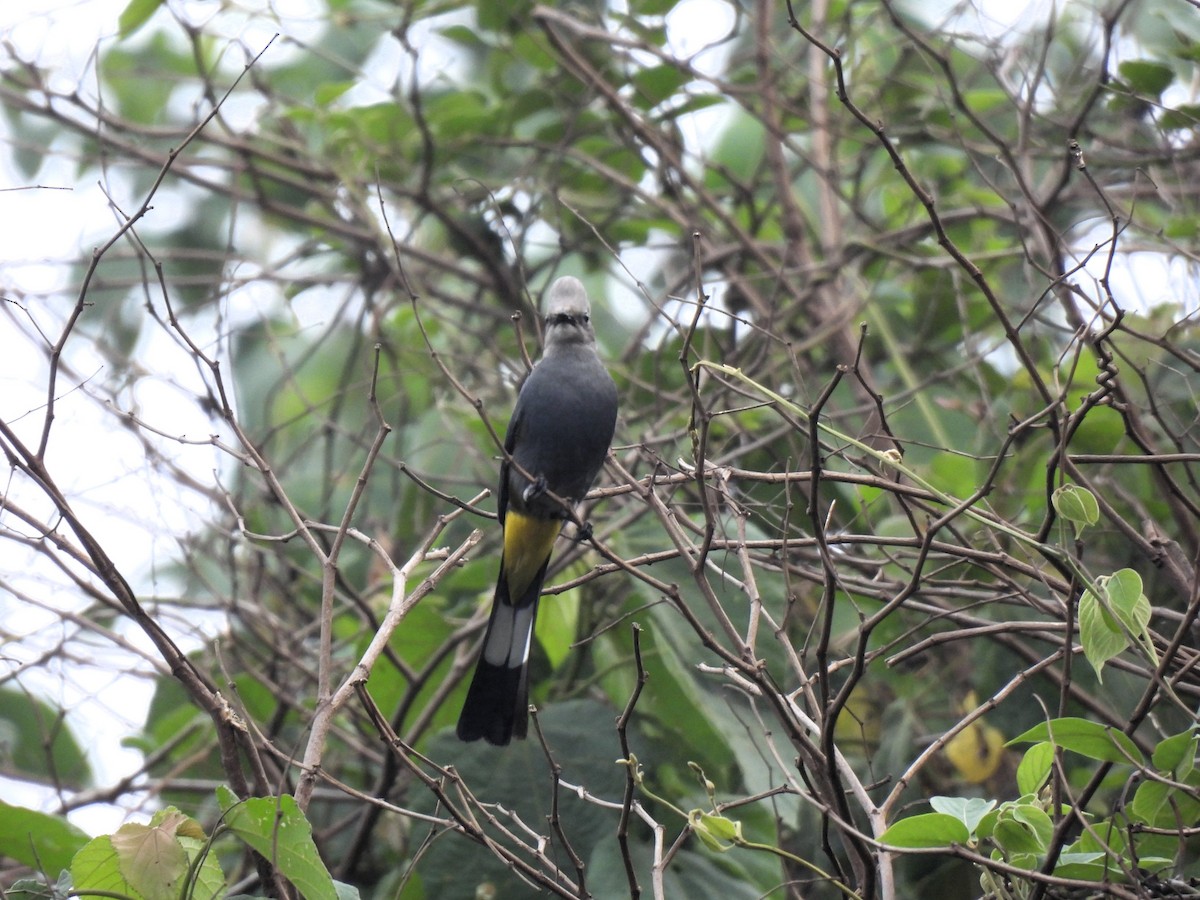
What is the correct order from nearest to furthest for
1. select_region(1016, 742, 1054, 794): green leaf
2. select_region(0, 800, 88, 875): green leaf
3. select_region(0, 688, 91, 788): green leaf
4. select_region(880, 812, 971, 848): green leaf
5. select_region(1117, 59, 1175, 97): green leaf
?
select_region(880, 812, 971, 848): green leaf
select_region(1016, 742, 1054, 794): green leaf
select_region(0, 800, 88, 875): green leaf
select_region(1117, 59, 1175, 97): green leaf
select_region(0, 688, 91, 788): green leaf

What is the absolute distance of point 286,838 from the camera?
2.04 metres

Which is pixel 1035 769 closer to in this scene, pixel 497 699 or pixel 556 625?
pixel 497 699

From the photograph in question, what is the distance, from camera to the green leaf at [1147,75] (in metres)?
3.72

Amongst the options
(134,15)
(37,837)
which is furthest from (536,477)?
(134,15)

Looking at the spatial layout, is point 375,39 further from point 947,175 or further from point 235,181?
point 947,175

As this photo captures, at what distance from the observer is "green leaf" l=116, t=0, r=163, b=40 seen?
4.21m

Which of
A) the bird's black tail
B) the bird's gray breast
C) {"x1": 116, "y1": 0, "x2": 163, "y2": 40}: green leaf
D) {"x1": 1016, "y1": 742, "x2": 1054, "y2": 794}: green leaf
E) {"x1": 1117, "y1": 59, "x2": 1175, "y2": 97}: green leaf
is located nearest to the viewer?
{"x1": 1016, "y1": 742, "x2": 1054, "y2": 794}: green leaf

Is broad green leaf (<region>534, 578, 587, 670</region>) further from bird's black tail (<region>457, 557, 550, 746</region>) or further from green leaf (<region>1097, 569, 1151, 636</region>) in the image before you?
green leaf (<region>1097, 569, 1151, 636</region>)

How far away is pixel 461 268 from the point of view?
515cm

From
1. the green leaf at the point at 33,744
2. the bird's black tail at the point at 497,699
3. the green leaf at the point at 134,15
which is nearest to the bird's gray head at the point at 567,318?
the bird's black tail at the point at 497,699

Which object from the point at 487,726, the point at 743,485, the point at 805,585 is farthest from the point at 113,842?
the point at 805,585

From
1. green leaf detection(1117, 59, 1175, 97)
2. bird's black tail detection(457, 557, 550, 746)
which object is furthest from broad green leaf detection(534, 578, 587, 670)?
green leaf detection(1117, 59, 1175, 97)

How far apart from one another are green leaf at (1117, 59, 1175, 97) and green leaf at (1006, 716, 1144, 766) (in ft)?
7.99

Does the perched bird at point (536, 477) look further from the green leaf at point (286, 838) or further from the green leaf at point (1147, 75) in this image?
the green leaf at point (1147, 75)
